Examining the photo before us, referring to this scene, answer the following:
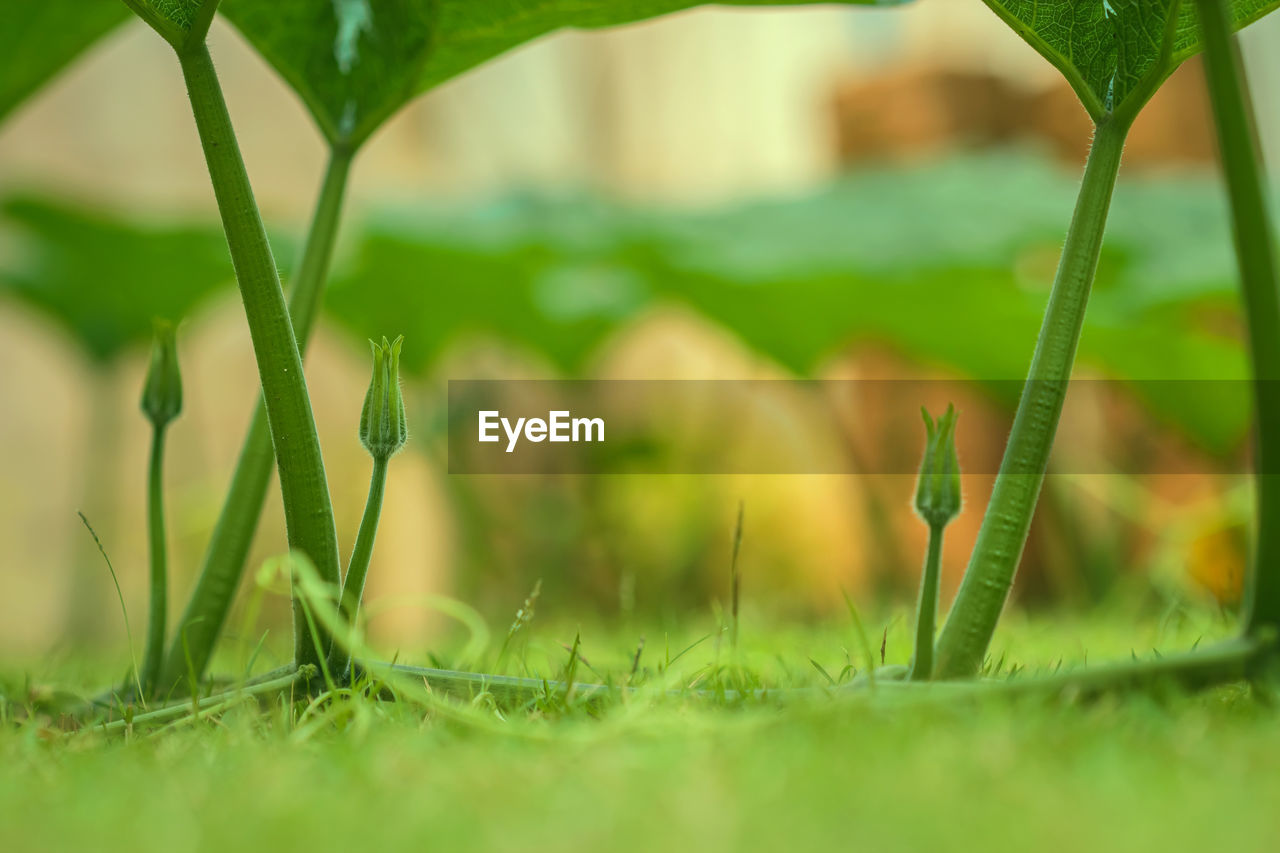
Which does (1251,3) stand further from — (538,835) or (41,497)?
(41,497)

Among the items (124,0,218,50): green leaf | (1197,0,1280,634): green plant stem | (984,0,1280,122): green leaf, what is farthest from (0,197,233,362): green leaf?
(1197,0,1280,634): green plant stem

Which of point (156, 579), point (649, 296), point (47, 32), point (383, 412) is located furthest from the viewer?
point (649, 296)

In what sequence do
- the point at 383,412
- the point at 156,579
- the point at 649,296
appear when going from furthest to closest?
the point at 649,296, the point at 156,579, the point at 383,412

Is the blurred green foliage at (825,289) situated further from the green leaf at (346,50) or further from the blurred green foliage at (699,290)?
the green leaf at (346,50)

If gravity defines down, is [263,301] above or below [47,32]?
below

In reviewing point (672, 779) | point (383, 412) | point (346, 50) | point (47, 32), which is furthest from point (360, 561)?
point (47, 32)

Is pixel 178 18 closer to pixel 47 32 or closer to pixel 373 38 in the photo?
pixel 373 38

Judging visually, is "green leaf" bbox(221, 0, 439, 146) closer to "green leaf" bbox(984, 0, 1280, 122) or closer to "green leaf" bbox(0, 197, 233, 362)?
"green leaf" bbox(984, 0, 1280, 122)
